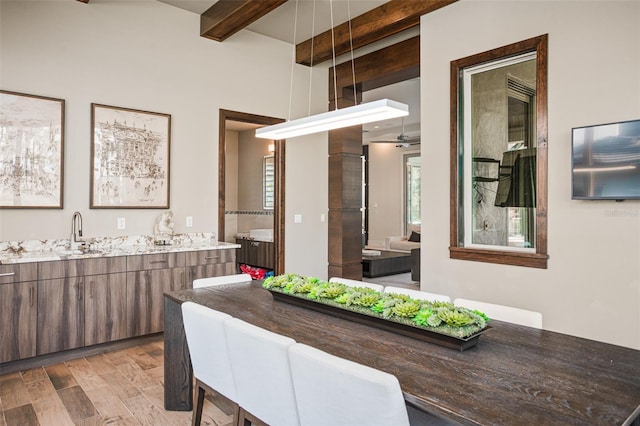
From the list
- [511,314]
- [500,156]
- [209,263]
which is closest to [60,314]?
[209,263]

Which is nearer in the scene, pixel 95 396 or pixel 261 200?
pixel 95 396

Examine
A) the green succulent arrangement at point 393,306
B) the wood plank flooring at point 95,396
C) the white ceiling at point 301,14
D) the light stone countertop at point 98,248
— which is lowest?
the wood plank flooring at point 95,396

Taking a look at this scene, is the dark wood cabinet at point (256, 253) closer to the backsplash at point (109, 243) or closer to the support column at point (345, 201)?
the support column at point (345, 201)

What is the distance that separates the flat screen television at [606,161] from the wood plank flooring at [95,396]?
8.85 feet

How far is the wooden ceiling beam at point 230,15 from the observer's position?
3.71 metres

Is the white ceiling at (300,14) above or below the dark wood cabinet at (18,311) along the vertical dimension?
above

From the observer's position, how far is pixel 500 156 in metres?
3.47

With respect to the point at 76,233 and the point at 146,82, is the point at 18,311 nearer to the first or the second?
the point at 76,233

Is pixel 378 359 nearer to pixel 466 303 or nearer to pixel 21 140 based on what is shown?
pixel 466 303

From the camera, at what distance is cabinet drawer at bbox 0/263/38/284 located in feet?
9.74

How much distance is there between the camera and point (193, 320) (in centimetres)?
192

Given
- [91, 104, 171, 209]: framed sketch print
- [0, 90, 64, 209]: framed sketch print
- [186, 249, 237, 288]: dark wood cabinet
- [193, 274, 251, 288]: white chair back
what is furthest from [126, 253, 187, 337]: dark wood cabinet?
[193, 274, 251, 288]: white chair back

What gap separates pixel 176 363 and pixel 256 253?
4303 millimetres

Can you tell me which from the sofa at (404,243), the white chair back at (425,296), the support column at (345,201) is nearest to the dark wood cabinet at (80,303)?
the white chair back at (425,296)
